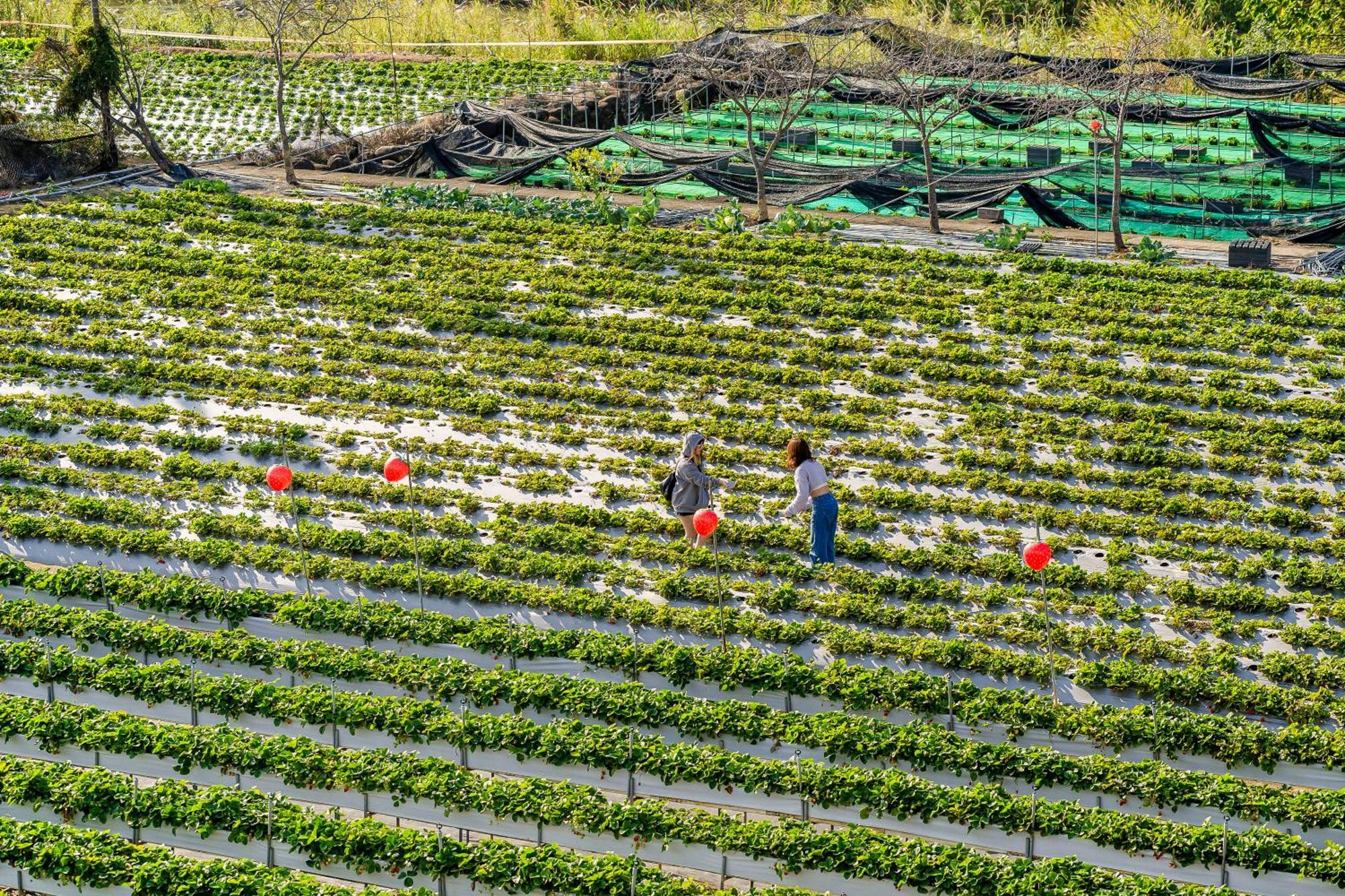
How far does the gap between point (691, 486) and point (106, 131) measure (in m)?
16.6

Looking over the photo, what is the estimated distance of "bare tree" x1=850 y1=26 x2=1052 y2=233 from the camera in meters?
22.9

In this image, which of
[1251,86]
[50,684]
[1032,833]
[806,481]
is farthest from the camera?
[1251,86]

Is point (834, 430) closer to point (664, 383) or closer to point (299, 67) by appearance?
point (664, 383)

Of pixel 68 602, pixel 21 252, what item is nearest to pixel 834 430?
pixel 68 602

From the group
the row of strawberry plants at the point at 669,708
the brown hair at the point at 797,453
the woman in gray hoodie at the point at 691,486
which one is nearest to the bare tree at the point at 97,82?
the row of strawberry plants at the point at 669,708

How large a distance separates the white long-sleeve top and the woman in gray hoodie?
36.6 inches

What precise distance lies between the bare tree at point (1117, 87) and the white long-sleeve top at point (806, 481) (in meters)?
8.90

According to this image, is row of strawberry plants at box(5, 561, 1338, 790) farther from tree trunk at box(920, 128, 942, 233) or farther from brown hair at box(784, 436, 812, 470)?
tree trunk at box(920, 128, 942, 233)

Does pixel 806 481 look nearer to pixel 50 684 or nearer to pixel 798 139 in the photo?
pixel 50 684

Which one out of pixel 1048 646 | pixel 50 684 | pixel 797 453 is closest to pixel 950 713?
pixel 1048 646

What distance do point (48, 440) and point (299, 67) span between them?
2038 centimetres

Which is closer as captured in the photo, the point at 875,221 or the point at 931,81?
the point at 875,221

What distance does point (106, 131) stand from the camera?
26.2 metres

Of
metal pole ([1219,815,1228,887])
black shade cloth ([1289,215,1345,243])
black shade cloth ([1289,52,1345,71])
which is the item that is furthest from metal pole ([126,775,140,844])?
black shade cloth ([1289,52,1345,71])
